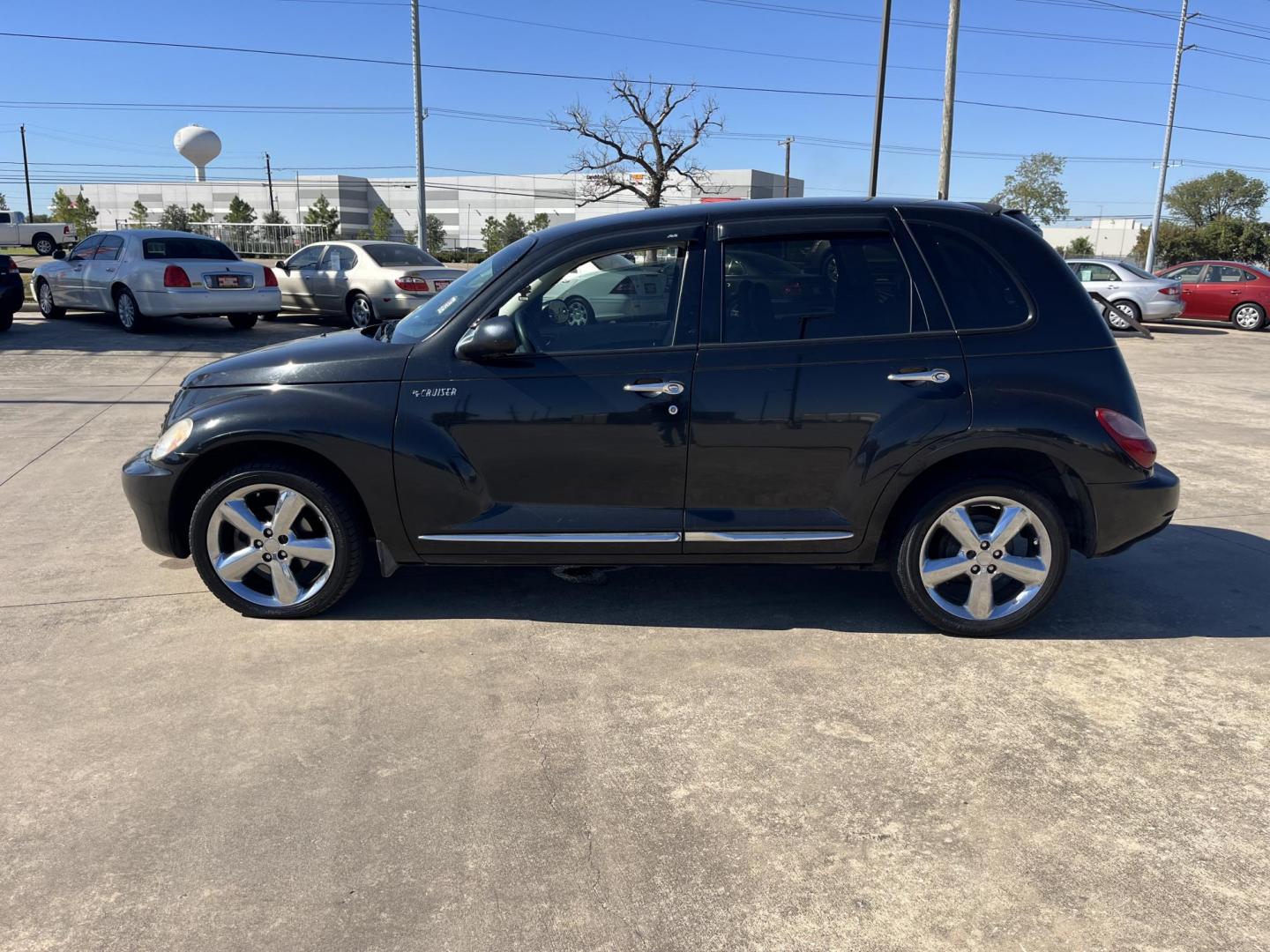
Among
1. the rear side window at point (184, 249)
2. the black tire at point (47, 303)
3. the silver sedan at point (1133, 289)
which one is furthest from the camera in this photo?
the silver sedan at point (1133, 289)

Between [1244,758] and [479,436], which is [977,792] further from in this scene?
[479,436]

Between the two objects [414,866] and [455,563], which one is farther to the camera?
[455,563]

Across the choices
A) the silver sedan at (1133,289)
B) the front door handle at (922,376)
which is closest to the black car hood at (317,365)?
the front door handle at (922,376)

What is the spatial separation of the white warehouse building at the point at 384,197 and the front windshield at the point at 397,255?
8256cm

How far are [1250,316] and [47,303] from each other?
951 inches

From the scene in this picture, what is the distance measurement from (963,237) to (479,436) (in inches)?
88.6

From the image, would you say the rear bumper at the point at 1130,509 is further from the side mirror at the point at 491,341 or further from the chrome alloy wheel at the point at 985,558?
the side mirror at the point at 491,341

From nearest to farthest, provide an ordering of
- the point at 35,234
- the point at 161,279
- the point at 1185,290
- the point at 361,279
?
the point at 161,279
the point at 361,279
the point at 1185,290
the point at 35,234

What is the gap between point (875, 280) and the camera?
429cm

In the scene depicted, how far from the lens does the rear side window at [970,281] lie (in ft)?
14.0

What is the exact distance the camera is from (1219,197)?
246 feet

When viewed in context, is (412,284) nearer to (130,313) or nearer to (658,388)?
(130,313)

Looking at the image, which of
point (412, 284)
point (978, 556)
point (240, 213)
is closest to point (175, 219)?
point (240, 213)

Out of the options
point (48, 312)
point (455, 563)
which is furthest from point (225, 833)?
point (48, 312)
